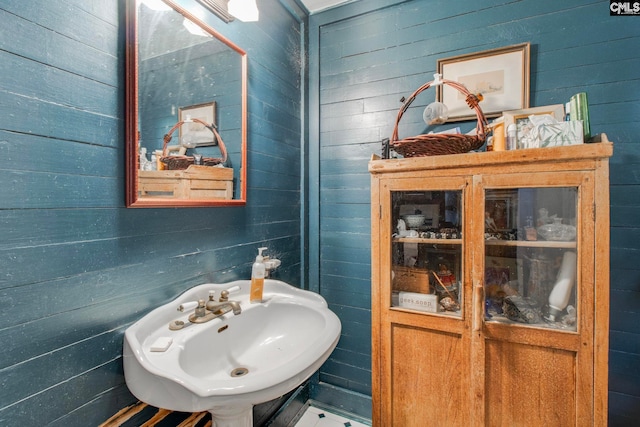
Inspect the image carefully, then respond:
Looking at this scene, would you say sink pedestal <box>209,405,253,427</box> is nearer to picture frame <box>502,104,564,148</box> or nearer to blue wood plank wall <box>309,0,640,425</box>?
blue wood plank wall <box>309,0,640,425</box>

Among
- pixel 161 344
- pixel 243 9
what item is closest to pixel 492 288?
pixel 161 344

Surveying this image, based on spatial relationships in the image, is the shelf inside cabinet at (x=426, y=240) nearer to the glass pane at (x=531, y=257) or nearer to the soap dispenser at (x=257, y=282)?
the glass pane at (x=531, y=257)

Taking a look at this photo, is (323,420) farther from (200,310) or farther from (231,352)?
(200,310)

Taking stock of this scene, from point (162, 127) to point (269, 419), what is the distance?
1435 millimetres

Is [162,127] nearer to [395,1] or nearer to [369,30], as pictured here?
[369,30]

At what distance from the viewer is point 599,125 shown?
51.3 inches

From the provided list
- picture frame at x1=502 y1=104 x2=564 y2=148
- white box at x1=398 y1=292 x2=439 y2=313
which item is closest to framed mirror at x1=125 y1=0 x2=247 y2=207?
white box at x1=398 y1=292 x2=439 y2=313

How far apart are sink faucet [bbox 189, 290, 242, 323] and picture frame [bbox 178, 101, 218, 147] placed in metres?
0.60

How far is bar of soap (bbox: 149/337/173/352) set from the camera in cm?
86

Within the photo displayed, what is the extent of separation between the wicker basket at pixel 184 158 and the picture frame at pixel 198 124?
2 cm

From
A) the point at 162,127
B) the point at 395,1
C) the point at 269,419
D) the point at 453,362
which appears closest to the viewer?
the point at 162,127

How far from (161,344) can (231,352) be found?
11.9 inches

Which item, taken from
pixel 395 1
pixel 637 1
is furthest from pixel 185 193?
pixel 637 1

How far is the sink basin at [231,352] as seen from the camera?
714 mm
